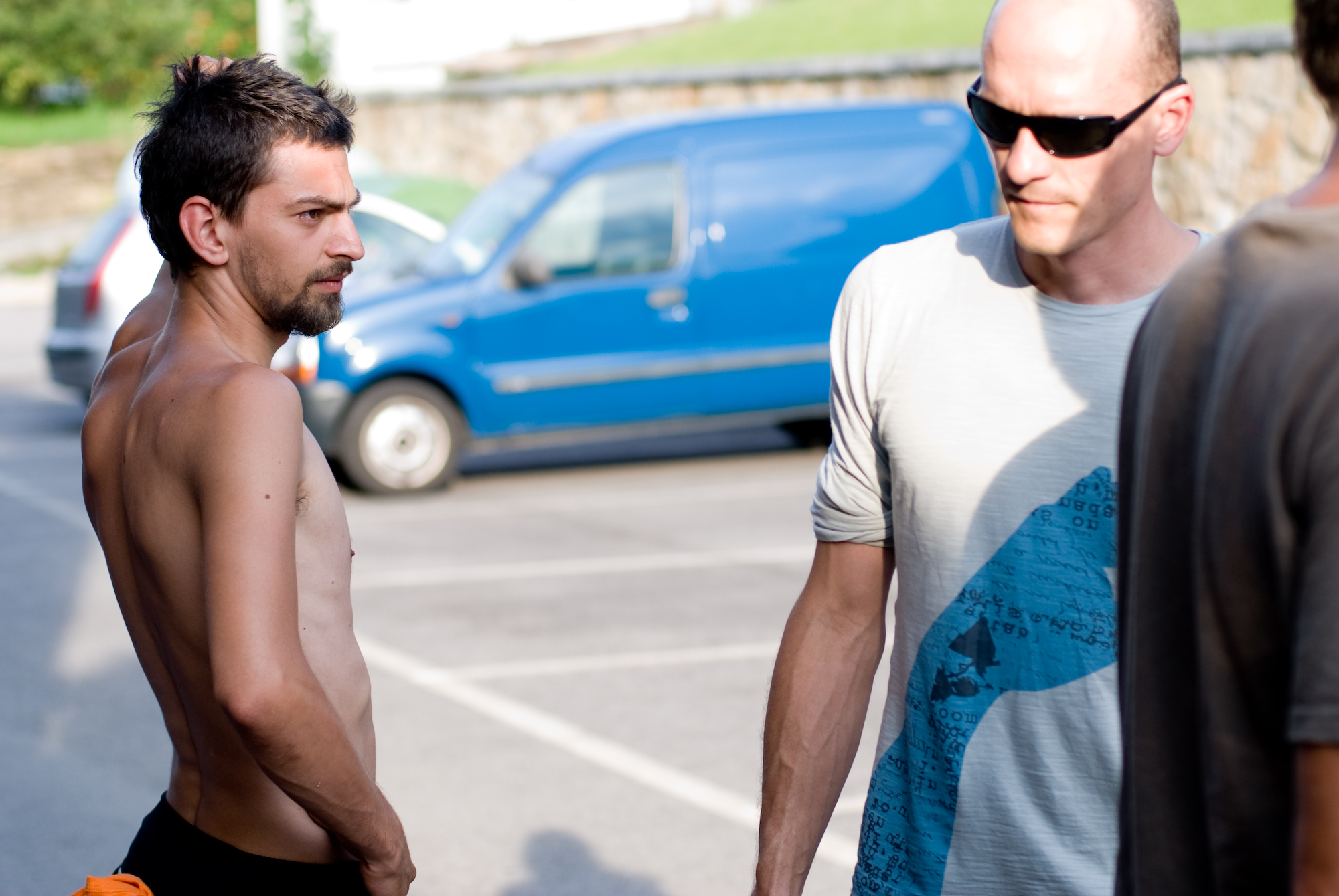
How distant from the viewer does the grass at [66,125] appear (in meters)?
30.1

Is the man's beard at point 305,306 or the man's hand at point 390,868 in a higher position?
the man's beard at point 305,306

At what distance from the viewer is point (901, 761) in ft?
6.80

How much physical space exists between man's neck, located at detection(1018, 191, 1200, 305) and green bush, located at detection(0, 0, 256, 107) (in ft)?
108

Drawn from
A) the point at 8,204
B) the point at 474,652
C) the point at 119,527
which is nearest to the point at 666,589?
the point at 474,652

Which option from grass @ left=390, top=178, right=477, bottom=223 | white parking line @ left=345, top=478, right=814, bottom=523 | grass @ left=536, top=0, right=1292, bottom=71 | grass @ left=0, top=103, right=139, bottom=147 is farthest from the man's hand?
grass @ left=0, top=103, right=139, bottom=147

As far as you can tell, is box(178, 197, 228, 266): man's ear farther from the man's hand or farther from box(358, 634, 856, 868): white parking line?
box(358, 634, 856, 868): white parking line

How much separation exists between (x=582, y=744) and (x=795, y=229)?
5.29 metres

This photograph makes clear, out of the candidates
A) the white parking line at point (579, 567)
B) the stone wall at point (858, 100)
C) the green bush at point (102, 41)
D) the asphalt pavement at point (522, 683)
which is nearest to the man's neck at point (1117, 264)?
the asphalt pavement at point (522, 683)

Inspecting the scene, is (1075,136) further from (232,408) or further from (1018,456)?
(232,408)

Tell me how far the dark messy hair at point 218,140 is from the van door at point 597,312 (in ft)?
23.3

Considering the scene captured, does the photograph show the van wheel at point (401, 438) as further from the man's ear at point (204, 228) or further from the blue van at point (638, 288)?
the man's ear at point (204, 228)

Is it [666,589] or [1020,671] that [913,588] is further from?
[666,589]

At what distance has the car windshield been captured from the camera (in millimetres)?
9500

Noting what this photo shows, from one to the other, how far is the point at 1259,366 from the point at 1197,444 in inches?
3.6
